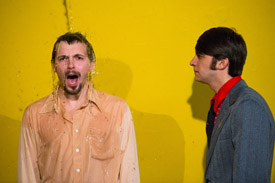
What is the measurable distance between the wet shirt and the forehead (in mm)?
214

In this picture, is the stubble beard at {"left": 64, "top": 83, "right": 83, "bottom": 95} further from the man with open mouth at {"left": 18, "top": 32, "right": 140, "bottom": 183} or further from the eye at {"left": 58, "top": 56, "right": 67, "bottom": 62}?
the eye at {"left": 58, "top": 56, "right": 67, "bottom": 62}

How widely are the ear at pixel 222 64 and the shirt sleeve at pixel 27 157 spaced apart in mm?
931

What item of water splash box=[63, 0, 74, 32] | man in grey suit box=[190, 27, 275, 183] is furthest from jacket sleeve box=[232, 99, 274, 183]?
water splash box=[63, 0, 74, 32]

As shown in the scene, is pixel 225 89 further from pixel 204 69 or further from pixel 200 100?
pixel 200 100

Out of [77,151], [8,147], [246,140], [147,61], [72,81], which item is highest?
[147,61]

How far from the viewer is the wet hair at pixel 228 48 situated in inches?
57.7

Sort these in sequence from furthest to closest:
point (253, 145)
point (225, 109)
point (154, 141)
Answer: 1. point (154, 141)
2. point (225, 109)
3. point (253, 145)

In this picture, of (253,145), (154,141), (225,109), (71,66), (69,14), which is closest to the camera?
(253,145)

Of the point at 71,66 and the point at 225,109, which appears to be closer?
the point at 225,109

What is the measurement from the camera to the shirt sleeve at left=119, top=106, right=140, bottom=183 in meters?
1.60

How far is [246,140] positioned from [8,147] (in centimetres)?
147

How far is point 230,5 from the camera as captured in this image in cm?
205

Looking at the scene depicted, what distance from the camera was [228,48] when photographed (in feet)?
4.80

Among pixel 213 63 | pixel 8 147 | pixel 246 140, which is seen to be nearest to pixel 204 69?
pixel 213 63
